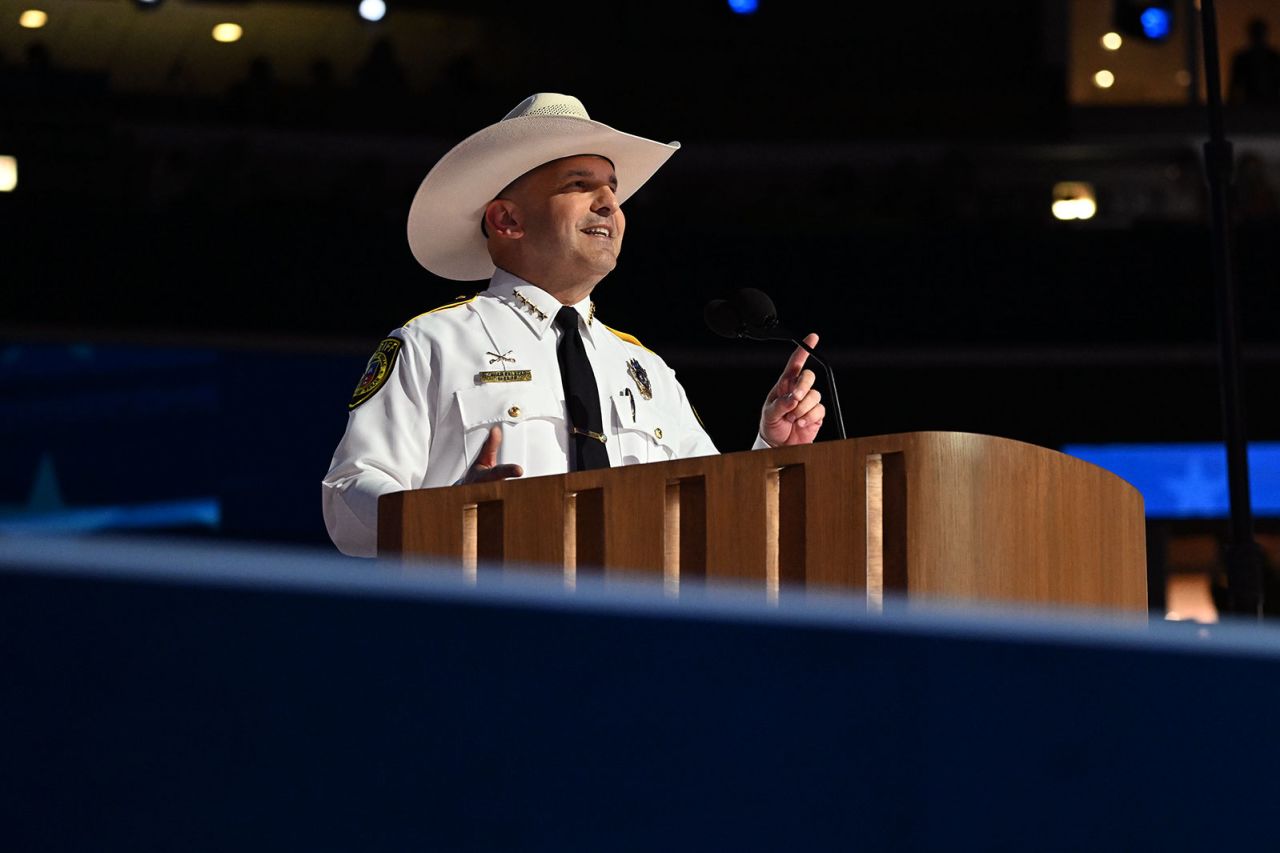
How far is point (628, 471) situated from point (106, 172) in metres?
6.84

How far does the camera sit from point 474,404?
2.65 m

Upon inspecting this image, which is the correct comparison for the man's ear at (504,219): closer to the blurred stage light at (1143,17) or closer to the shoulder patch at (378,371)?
the shoulder patch at (378,371)

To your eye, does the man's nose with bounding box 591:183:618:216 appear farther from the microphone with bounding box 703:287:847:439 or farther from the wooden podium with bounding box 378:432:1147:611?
the wooden podium with bounding box 378:432:1147:611

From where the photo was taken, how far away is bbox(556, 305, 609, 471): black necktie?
2.67m

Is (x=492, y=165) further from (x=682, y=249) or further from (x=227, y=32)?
(x=227, y=32)

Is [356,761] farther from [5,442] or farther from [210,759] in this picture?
[5,442]

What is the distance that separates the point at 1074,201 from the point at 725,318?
7.11 m

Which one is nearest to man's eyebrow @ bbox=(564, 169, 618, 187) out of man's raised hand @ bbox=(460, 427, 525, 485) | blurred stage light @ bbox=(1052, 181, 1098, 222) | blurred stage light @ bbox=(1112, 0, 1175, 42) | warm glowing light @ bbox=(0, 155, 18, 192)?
man's raised hand @ bbox=(460, 427, 525, 485)

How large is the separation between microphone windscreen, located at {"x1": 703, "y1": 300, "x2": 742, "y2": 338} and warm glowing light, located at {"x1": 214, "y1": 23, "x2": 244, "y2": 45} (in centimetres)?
774

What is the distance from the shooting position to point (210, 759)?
823mm

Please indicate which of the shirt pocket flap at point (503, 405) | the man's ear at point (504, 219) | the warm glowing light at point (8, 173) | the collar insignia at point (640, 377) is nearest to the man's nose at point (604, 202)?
the man's ear at point (504, 219)

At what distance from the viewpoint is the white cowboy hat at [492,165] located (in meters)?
2.88

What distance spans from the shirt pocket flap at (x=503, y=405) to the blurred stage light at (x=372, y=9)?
7546 mm

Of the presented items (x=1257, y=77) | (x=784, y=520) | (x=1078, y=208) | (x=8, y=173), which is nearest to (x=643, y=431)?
(x=784, y=520)
